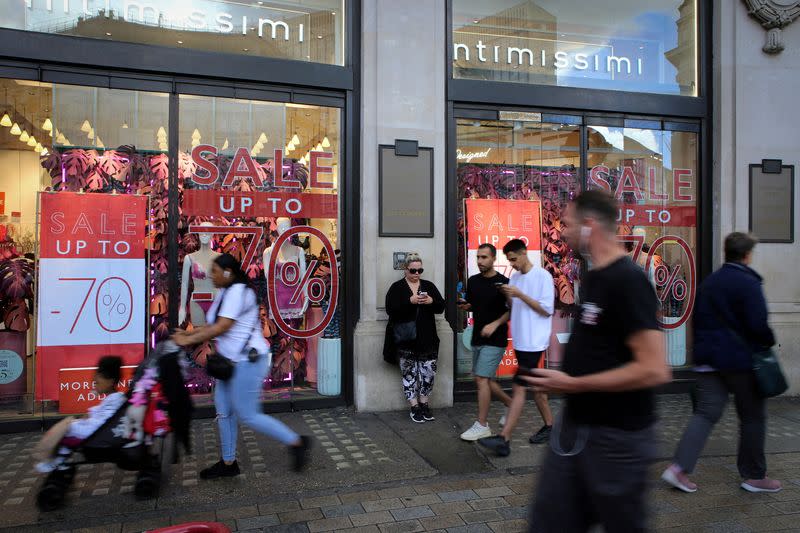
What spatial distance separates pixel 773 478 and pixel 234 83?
627 centimetres

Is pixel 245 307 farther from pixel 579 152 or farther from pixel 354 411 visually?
pixel 579 152

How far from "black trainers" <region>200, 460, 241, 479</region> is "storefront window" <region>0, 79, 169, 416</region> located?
226 centimetres

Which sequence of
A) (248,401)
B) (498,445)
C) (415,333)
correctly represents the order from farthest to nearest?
(415,333) → (498,445) → (248,401)

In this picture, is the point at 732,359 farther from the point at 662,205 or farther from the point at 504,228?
the point at 662,205

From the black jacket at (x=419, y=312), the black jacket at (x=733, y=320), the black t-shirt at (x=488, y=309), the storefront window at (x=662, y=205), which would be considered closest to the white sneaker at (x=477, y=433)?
the black t-shirt at (x=488, y=309)

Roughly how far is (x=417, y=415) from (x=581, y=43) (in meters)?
5.29

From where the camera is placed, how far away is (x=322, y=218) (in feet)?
24.1

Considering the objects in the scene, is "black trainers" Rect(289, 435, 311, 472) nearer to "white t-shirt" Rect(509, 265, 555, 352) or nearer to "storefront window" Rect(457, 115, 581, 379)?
"white t-shirt" Rect(509, 265, 555, 352)

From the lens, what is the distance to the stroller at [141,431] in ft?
13.5

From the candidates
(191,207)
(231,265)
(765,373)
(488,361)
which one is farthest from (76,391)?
(765,373)

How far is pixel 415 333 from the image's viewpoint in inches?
257

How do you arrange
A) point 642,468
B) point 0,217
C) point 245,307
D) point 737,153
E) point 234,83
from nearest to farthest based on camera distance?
point 642,468
point 245,307
point 0,217
point 234,83
point 737,153

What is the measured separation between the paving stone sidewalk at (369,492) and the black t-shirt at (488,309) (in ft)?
3.20

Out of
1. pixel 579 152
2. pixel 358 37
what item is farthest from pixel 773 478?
pixel 358 37
